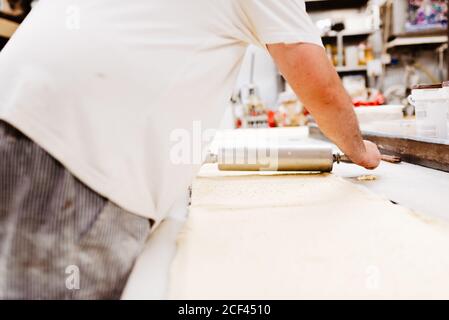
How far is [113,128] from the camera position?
681mm

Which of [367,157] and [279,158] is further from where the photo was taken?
[279,158]

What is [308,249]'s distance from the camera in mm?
730

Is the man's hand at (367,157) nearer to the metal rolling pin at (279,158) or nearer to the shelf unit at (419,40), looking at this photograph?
the metal rolling pin at (279,158)

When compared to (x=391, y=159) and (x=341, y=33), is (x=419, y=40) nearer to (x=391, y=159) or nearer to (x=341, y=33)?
(x=341, y=33)

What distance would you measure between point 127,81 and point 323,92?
56cm

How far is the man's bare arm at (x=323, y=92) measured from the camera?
0.94 m

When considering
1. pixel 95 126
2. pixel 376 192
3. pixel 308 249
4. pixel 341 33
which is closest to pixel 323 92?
pixel 376 192

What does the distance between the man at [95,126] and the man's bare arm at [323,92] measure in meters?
0.14

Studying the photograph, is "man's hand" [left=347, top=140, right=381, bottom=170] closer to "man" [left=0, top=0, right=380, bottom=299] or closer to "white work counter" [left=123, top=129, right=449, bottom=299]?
"white work counter" [left=123, top=129, right=449, bottom=299]

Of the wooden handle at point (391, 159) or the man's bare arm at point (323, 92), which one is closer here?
the man's bare arm at point (323, 92)

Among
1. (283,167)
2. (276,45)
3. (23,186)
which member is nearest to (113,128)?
(23,186)

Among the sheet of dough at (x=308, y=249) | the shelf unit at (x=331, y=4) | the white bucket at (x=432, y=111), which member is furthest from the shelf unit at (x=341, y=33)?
the sheet of dough at (x=308, y=249)

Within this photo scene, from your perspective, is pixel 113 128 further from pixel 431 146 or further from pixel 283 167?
pixel 431 146

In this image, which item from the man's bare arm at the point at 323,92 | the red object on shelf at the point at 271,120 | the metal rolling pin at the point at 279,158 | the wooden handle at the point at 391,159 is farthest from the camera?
the red object on shelf at the point at 271,120
